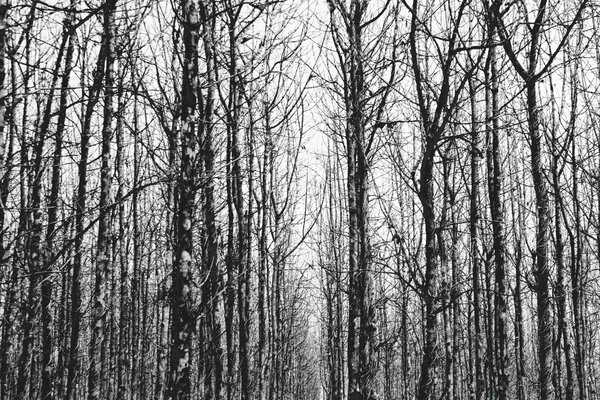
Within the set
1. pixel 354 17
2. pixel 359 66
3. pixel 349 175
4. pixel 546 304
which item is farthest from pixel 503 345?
pixel 354 17

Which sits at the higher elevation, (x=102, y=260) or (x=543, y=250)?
(x=543, y=250)

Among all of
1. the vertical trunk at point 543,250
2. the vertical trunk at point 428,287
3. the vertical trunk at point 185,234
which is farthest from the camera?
the vertical trunk at point 543,250

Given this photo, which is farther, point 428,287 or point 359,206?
point 359,206

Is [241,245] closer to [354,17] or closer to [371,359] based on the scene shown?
[371,359]

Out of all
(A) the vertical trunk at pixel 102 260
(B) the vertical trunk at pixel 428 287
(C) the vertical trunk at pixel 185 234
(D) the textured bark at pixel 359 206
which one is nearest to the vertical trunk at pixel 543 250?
(D) the textured bark at pixel 359 206

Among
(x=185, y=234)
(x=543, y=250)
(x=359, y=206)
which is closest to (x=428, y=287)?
(x=185, y=234)

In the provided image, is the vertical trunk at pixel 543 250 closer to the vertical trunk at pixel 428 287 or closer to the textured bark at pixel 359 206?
the textured bark at pixel 359 206

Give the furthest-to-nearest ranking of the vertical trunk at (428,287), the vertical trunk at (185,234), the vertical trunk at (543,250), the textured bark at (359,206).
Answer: the vertical trunk at (543,250), the textured bark at (359,206), the vertical trunk at (185,234), the vertical trunk at (428,287)

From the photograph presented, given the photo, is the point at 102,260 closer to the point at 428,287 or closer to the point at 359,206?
the point at 359,206

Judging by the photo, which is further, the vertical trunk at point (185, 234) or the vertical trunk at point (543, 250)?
the vertical trunk at point (543, 250)

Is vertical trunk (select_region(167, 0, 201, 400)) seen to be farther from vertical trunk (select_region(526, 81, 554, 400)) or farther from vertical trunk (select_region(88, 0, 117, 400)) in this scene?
vertical trunk (select_region(526, 81, 554, 400))

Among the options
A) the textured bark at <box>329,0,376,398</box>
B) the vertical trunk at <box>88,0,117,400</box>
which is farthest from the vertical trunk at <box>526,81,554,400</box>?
the vertical trunk at <box>88,0,117,400</box>

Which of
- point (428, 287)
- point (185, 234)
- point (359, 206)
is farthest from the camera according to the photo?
point (359, 206)

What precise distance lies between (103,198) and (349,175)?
3764mm
